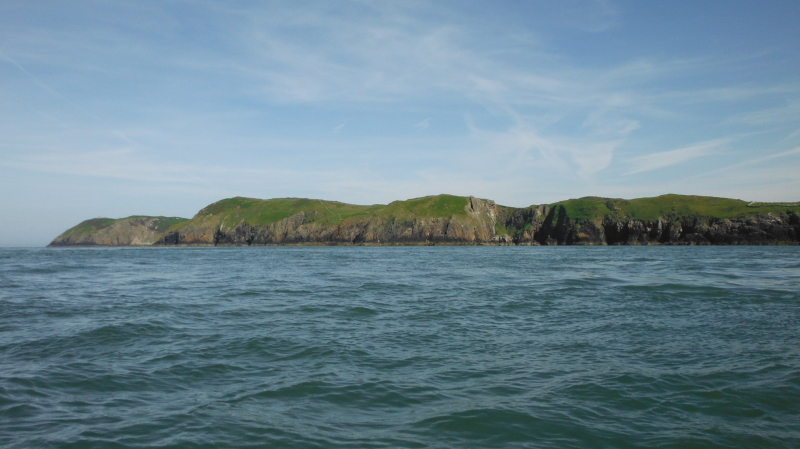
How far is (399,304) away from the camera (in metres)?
21.2

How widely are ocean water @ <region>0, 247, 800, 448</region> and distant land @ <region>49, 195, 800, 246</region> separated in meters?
124

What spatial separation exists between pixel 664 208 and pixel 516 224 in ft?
190

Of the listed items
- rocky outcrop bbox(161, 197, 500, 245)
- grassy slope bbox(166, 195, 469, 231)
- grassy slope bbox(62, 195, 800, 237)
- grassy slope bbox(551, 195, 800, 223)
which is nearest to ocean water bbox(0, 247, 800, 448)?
grassy slope bbox(551, 195, 800, 223)

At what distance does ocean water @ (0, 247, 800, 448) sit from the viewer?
297 inches

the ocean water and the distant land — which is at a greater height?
the distant land

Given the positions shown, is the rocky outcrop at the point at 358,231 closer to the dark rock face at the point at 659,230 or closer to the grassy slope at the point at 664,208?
the dark rock face at the point at 659,230

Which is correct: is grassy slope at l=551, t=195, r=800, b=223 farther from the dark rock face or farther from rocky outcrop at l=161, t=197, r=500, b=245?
rocky outcrop at l=161, t=197, r=500, b=245

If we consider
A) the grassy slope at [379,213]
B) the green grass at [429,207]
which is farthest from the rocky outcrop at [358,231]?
the green grass at [429,207]

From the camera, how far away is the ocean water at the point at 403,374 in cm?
753

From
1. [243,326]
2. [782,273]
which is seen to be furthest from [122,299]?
[782,273]

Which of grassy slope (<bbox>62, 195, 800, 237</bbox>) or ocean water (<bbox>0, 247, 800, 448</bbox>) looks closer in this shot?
ocean water (<bbox>0, 247, 800, 448</bbox>)

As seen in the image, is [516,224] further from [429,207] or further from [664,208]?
[664,208]

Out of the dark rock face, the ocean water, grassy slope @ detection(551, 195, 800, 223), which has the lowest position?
the ocean water

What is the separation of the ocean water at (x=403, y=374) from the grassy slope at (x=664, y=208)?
131 m
